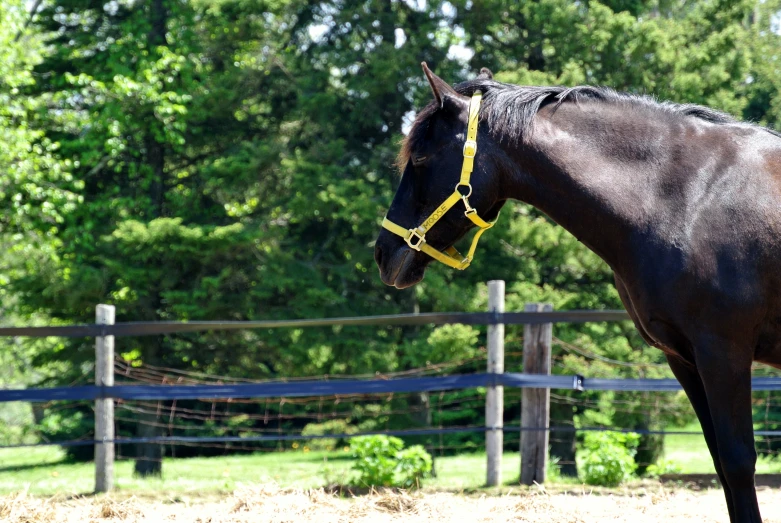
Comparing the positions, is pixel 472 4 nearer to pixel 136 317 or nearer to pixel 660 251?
pixel 136 317

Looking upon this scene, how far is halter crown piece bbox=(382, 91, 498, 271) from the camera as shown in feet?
9.98

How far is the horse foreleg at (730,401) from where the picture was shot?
277cm

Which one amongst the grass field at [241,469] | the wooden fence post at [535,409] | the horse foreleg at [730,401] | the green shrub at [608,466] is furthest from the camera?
the grass field at [241,469]

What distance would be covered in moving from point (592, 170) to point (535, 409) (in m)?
3.46

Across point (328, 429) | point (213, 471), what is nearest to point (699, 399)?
point (213, 471)

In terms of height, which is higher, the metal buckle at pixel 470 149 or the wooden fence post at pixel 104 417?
the metal buckle at pixel 470 149

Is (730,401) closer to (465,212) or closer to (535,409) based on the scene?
(465,212)

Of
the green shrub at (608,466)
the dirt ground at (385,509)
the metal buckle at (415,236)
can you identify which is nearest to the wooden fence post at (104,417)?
the dirt ground at (385,509)

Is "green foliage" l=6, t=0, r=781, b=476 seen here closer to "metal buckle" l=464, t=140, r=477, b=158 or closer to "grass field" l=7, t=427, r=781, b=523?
"grass field" l=7, t=427, r=781, b=523

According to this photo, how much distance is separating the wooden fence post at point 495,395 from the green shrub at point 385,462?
50cm

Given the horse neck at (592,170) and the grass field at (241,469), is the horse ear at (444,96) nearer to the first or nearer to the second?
the horse neck at (592,170)

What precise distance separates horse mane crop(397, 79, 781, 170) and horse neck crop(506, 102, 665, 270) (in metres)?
0.05

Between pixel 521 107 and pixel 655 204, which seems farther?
pixel 521 107

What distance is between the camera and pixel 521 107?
3.06m
